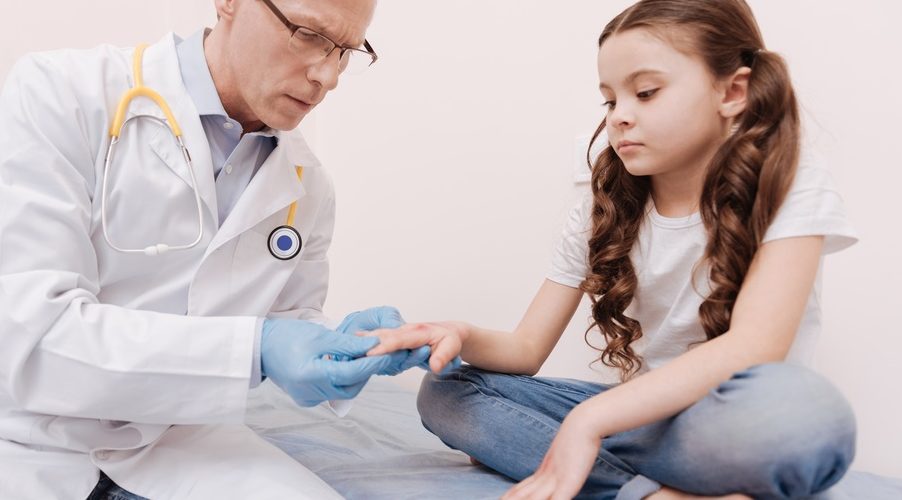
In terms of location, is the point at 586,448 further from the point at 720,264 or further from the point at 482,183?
the point at 482,183

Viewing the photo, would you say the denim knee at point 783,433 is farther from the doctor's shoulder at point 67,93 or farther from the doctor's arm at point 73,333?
the doctor's shoulder at point 67,93

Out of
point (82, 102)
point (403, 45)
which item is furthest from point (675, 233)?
point (403, 45)

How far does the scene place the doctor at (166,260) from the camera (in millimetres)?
809

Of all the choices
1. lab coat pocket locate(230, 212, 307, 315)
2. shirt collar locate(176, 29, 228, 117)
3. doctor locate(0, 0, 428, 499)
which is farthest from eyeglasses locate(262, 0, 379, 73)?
lab coat pocket locate(230, 212, 307, 315)

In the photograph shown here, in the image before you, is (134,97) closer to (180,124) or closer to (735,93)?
(180,124)

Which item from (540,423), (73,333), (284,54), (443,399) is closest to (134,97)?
(284,54)

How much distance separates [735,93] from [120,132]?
857 mm

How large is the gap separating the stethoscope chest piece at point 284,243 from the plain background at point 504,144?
658mm

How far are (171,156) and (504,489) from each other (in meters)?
0.65

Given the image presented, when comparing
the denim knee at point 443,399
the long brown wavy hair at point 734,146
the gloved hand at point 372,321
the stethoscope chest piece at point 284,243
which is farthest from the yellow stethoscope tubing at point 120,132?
the long brown wavy hair at point 734,146

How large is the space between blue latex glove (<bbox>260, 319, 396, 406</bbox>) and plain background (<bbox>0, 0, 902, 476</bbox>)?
2.46ft

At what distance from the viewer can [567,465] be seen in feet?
2.56

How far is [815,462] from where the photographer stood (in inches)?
26.1

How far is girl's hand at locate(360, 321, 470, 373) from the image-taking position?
2.97ft
